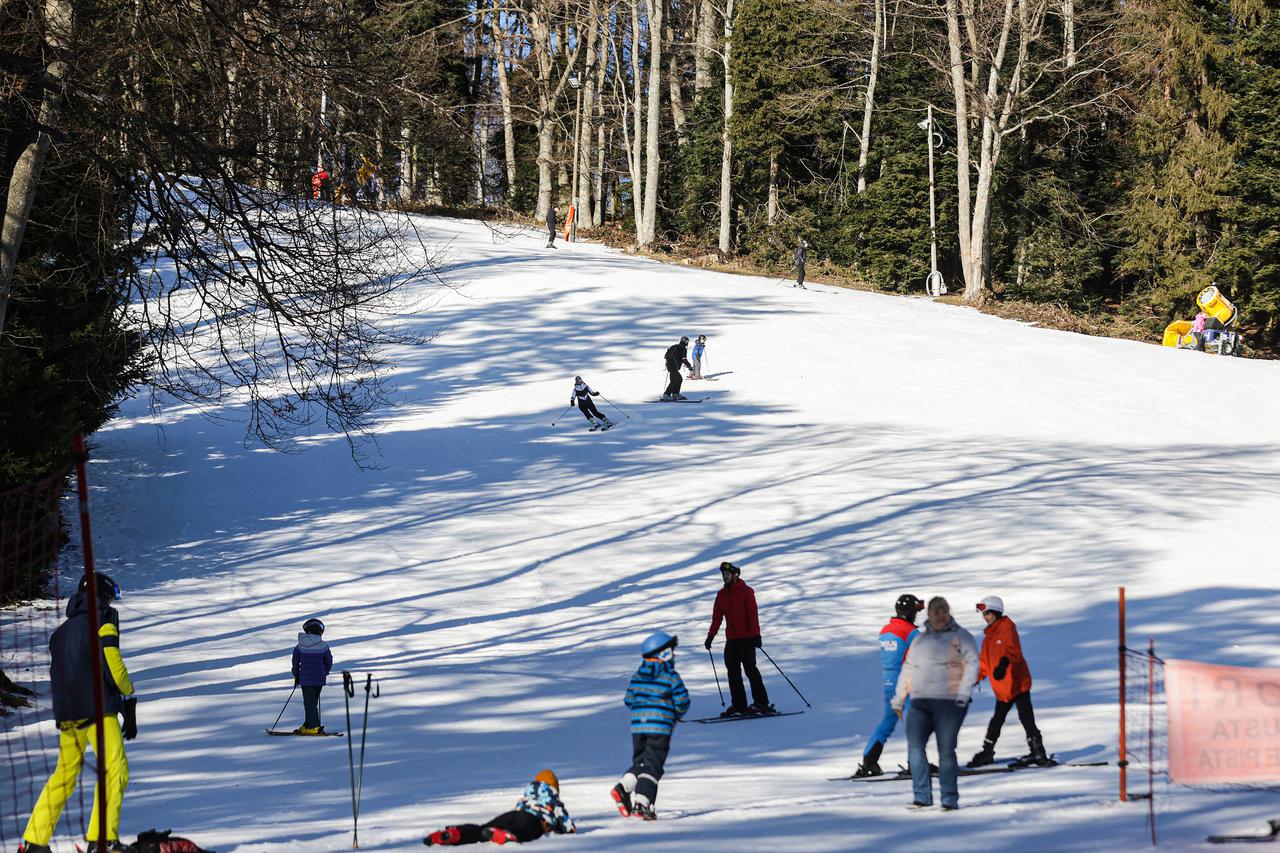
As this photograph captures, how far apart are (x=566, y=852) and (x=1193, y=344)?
34087 mm

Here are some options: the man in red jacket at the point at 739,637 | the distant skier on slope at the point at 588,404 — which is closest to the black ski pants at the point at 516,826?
the man in red jacket at the point at 739,637

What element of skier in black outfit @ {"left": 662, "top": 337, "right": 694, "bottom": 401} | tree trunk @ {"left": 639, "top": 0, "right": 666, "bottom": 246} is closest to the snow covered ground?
skier in black outfit @ {"left": 662, "top": 337, "right": 694, "bottom": 401}

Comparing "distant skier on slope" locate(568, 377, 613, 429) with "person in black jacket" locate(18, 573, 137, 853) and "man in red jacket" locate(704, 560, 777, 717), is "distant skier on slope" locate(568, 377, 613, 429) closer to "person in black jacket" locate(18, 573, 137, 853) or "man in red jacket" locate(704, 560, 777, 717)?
"man in red jacket" locate(704, 560, 777, 717)

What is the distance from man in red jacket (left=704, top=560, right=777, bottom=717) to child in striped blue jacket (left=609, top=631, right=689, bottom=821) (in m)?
3.26

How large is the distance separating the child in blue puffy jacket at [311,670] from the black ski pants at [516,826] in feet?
14.2

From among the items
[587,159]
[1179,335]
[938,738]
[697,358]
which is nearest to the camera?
[938,738]

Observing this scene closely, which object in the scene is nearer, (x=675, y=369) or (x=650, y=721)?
(x=650, y=721)

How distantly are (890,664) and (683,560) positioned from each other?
27.2 feet

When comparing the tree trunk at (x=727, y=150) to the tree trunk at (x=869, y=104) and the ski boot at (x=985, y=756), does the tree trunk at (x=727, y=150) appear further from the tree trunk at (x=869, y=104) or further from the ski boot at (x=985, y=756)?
the ski boot at (x=985, y=756)

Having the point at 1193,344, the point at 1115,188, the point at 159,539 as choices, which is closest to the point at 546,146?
the point at 1115,188

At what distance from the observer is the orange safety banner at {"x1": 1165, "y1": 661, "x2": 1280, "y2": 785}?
298 inches

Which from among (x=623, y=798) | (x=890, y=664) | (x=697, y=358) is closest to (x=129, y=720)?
(x=623, y=798)

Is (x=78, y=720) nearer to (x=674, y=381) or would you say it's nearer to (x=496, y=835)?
(x=496, y=835)

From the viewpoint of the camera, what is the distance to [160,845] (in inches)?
283
